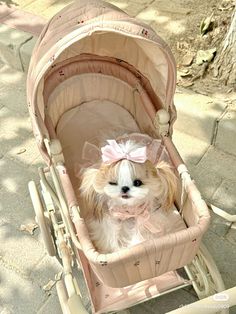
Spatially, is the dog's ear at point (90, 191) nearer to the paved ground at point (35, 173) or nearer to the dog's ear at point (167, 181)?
the dog's ear at point (167, 181)

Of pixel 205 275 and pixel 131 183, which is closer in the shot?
pixel 131 183

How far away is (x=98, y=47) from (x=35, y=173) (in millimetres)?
1158

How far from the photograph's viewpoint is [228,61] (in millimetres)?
3244

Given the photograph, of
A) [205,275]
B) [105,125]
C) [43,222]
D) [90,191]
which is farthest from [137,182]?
[105,125]

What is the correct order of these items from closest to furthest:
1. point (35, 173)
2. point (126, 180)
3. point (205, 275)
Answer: point (126, 180) < point (205, 275) < point (35, 173)

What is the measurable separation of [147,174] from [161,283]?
0.62m

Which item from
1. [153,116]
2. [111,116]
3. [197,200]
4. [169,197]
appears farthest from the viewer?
[111,116]

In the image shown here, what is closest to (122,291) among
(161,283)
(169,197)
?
(161,283)

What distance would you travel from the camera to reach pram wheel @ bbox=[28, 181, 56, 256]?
7.98 feet

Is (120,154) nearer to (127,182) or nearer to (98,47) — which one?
(127,182)

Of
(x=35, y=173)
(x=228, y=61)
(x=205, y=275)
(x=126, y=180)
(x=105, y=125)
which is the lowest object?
(x=35, y=173)

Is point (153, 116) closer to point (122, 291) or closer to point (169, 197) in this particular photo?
point (169, 197)

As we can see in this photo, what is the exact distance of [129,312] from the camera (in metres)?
2.38

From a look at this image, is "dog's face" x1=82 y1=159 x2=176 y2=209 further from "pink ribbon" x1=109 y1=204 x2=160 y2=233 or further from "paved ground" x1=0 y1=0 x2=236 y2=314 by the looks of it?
"paved ground" x1=0 y1=0 x2=236 y2=314
